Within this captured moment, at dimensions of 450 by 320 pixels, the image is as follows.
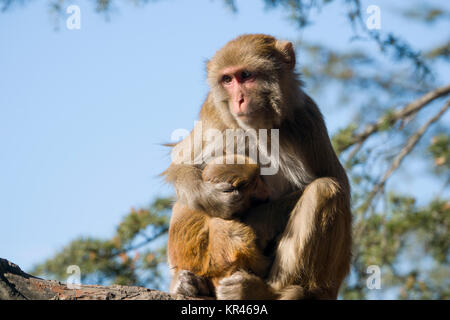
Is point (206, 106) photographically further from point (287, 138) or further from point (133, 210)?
point (133, 210)

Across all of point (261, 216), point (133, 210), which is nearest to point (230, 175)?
point (261, 216)

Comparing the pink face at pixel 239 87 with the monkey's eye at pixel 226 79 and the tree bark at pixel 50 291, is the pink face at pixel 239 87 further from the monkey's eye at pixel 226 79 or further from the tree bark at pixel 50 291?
the tree bark at pixel 50 291

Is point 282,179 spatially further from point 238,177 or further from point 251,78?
point 251,78

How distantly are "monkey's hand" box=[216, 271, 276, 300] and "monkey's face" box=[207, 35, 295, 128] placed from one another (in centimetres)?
140

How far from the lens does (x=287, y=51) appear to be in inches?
215

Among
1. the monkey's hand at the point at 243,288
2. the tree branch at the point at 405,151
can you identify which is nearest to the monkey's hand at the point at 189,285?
the monkey's hand at the point at 243,288

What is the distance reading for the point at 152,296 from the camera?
428 cm

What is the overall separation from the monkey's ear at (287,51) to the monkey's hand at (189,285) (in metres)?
2.31

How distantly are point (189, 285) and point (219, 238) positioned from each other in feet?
1.53

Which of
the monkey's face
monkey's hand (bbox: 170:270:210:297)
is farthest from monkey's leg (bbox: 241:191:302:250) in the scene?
the monkey's face

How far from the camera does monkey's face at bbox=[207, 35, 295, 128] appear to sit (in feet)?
16.5

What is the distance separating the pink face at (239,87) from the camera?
→ 497 cm

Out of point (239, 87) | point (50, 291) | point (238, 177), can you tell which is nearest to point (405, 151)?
point (239, 87)
